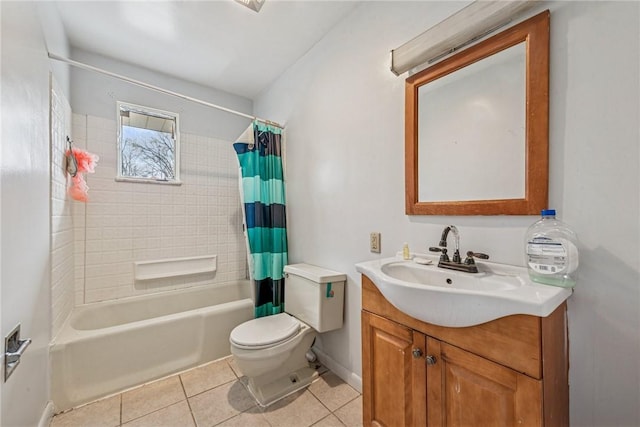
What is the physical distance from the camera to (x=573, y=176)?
91 cm

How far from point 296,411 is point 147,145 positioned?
8.34 ft

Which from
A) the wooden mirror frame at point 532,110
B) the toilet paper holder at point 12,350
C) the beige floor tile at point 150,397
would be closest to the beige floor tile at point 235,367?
the beige floor tile at point 150,397

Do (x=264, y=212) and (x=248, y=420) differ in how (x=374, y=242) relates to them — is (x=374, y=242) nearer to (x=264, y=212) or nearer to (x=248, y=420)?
(x=264, y=212)

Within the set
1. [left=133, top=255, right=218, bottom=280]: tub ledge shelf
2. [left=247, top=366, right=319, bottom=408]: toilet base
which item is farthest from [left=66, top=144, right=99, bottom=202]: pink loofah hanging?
[left=247, top=366, right=319, bottom=408]: toilet base

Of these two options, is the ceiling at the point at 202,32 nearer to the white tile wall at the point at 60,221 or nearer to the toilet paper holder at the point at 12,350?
the white tile wall at the point at 60,221

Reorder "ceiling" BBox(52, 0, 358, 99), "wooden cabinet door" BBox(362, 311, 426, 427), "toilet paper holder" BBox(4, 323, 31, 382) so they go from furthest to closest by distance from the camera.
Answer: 1. "ceiling" BBox(52, 0, 358, 99)
2. "wooden cabinet door" BBox(362, 311, 426, 427)
3. "toilet paper holder" BBox(4, 323, 31, 382)

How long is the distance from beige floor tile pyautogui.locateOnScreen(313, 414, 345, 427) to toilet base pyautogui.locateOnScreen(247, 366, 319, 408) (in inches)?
11.8

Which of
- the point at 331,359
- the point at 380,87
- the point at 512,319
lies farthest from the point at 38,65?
the point at 331,359

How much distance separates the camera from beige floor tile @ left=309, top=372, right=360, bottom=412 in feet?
5.22

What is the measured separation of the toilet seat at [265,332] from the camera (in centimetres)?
154

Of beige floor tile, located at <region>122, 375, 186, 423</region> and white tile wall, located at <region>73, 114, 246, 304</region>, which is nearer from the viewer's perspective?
beige floor tile, located at <region>122, 375, 186, 423</region>

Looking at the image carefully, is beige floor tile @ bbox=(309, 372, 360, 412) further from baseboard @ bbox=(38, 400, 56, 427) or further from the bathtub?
baseboard @ bbox=(38, 400, 56, 427)

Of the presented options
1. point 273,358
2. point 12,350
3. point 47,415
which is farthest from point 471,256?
point 47,415

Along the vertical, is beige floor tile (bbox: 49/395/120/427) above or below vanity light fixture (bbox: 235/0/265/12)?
below
